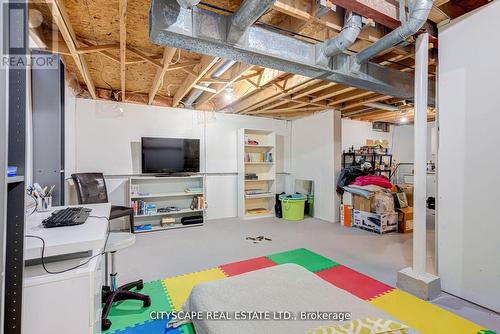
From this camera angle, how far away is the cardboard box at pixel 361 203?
14.7 feet

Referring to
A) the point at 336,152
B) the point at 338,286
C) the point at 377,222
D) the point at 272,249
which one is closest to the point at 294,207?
the point at 336,152

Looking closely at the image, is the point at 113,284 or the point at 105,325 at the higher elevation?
the point at 113,284

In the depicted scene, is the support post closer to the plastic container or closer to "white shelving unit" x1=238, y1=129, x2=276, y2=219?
the plastic container

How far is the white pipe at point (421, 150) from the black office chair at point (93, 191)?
152 inches

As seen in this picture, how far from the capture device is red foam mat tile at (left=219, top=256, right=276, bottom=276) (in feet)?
9.01

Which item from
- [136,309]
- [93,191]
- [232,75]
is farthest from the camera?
[93,191]

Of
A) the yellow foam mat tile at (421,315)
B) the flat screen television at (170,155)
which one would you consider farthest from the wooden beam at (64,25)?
the yellow foam mat tile at (421,315)

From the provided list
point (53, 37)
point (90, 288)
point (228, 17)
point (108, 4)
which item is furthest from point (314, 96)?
point (90, 288)

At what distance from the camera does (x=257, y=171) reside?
592 centimetres

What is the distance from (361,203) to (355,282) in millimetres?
2430

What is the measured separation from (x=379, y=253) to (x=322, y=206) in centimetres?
209

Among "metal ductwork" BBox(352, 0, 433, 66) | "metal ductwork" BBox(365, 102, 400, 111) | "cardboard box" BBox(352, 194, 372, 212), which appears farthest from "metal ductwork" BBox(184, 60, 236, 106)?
"cardboard box" BBox(352, 194, 372, 212)

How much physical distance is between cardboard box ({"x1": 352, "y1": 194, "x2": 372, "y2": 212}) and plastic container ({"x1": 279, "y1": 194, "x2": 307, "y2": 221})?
3.46ft

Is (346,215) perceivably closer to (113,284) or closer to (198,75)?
(198,75)
